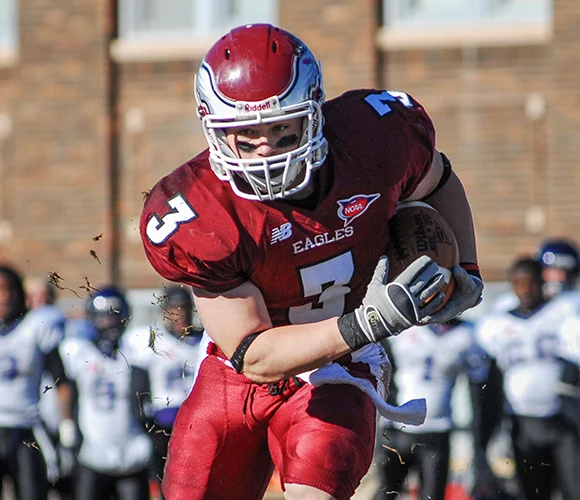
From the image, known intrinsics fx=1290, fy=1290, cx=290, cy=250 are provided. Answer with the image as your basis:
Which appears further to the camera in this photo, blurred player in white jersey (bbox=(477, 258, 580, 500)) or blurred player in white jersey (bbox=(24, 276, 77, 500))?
blurred player in white jersey (bbox=(24, 276, 77, 500))

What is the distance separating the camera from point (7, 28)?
1190cm

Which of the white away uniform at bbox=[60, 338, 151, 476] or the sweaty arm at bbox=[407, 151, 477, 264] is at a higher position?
the sweaty arm at bbox=[407, 151, 477, 264]

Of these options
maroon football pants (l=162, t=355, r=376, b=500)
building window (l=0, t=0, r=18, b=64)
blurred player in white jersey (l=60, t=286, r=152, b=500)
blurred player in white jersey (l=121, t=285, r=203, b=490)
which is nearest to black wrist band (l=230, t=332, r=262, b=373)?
maroon football pants (l=162, t=355, r=376, b=500)

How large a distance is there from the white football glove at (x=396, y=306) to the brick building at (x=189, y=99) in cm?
737

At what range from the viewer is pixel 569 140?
1093 cm

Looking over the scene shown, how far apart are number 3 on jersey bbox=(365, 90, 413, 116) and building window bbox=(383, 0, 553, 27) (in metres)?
7.06

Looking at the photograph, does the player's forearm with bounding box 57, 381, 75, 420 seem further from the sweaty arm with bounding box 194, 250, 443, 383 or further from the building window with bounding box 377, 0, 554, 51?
the building window with bounding box 377, 0, 554, 51

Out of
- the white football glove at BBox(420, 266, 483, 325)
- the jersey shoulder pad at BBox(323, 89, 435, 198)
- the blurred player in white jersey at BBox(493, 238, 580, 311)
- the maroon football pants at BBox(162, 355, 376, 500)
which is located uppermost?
the jersey shoulder pad at BBox(323, 89, 435, 198)

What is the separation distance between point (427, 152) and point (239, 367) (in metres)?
0.97

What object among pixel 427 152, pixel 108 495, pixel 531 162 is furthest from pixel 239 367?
pixel 531 162

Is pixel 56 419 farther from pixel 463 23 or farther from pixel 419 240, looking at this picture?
pixel 463 23

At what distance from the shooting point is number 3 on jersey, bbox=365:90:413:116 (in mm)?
4176

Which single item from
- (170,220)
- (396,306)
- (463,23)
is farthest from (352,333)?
(463,23)

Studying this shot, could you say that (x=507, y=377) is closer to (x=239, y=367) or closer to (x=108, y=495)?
(x=108, y=495)
